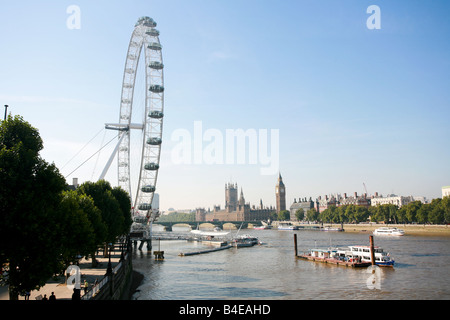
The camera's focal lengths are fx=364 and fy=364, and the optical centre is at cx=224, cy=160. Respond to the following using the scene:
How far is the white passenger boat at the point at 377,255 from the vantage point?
4581cm

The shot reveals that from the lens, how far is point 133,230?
74000 millimetres

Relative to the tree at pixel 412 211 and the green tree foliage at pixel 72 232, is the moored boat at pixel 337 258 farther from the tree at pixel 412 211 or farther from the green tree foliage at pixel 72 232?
the tree at pixel 412 211

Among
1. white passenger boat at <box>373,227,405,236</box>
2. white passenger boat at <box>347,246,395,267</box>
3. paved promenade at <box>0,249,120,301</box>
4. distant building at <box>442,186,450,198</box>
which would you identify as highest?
distant building at <box>442,186,450,198</box>

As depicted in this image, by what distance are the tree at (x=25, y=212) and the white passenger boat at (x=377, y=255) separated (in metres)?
40.3

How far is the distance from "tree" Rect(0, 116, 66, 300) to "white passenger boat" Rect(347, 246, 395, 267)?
40.3 metres

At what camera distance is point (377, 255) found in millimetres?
47438

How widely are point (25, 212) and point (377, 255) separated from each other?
43211 millimetres

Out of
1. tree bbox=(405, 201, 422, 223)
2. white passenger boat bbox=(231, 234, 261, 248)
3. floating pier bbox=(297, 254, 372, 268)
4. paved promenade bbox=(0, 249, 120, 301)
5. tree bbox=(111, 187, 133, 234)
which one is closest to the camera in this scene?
paved promenade bbox=(0, 249, 120, 301)

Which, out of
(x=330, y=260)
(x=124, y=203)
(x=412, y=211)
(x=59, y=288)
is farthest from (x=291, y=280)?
(x=412, y=211)

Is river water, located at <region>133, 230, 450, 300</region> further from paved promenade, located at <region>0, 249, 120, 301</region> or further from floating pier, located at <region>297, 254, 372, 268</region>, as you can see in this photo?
paved promenade, located at <region>0, 249, 120, 301</region>

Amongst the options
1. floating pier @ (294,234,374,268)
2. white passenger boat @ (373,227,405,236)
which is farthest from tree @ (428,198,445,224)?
floating pier @ (294,234,374,268)

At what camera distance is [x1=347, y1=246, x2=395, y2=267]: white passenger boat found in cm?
Answer: 4581
